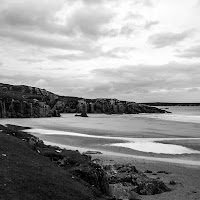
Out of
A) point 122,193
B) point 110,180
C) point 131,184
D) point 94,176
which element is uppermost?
point 94,176

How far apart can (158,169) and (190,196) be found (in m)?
11.2

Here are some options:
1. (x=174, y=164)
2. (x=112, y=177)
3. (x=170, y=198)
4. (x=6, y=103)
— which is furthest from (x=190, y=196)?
(x=6, y=103)

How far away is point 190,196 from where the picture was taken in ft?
91.2

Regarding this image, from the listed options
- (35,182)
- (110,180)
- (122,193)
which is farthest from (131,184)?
(35,182)

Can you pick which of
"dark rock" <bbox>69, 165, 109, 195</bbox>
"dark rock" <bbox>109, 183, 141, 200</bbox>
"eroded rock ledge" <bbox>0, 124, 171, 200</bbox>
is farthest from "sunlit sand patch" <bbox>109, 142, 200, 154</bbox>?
"dark rock" <bbox>69, 165, 109, 195</bbox>

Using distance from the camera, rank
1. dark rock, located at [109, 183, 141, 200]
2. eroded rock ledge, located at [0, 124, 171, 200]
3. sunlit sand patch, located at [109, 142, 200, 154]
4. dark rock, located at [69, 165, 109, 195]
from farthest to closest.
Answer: sunlit sand patch, located at [109, 142, 200, 154]
dark rock, located at [69, 165, 109, 195]
dark rock, located at [109, 183, 141, 200]
eroded rock ledge, located at [0, 124, 171, 200]

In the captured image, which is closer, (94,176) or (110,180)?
(94,176)

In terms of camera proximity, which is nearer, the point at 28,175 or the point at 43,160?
the point at 28,175

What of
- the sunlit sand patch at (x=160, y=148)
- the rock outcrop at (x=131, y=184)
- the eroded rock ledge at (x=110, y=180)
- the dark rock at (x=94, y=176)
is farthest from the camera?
the sunlit sand patch at (x=160, y=148)

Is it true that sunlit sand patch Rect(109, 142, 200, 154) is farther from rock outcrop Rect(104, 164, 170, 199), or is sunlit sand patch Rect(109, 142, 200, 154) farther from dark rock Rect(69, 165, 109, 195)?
dark rock Rect(69, 165, 109, 195)

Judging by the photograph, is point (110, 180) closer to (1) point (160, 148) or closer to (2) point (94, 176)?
(2) point (94, 176)

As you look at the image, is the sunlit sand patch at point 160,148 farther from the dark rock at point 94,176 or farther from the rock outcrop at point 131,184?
the dark rock at point 94,176

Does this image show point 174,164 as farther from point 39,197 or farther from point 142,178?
point 39,197

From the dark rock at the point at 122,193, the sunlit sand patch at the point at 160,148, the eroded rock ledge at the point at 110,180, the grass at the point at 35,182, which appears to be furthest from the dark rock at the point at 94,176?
the sunlit sand patch at the point at 160,148
